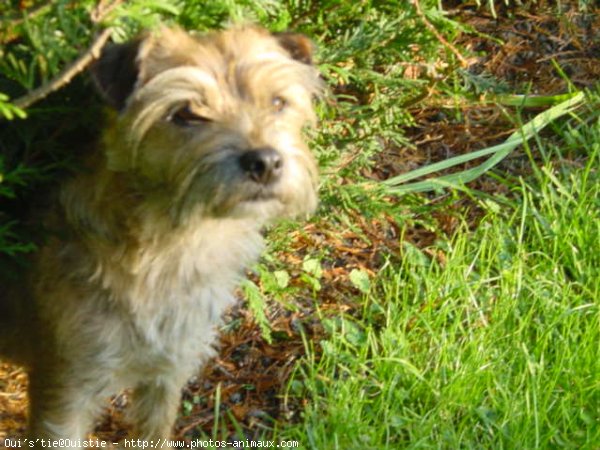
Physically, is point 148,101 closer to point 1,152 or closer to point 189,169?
point 189,169

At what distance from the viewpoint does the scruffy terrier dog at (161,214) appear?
3.17 metres

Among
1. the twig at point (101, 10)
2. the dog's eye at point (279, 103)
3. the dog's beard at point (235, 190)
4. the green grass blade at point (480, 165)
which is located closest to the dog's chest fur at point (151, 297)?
the dog's beard at point (235, 190)

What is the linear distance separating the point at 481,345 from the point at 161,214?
61.3 inches

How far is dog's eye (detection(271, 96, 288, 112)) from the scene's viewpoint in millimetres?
3367

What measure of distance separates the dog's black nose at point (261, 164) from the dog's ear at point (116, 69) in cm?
44

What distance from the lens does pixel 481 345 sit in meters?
4.23

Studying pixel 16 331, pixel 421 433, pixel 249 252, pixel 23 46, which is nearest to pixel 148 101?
pixel 23 46

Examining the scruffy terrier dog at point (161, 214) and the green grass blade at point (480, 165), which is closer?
the scruffy terrier dog at point (161, 214)

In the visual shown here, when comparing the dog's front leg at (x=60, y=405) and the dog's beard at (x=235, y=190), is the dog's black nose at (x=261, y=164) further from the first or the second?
the dog's front leg at (x=60, y=405)

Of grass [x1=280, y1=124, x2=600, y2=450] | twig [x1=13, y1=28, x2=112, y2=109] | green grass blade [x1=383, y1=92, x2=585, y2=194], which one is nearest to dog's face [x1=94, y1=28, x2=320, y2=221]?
twig [x1=13, y1=28, x2=112, y2=109]

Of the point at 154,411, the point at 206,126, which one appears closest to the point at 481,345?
the point at 154,411

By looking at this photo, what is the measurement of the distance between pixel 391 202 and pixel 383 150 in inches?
20.4

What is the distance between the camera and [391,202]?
17.4 ft

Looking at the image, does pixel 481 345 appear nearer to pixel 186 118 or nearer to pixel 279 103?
pixel 279 103
